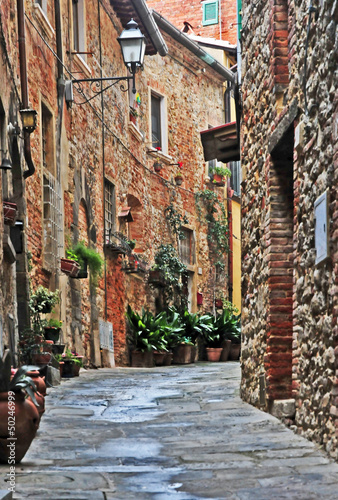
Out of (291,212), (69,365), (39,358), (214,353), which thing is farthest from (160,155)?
(291,212)

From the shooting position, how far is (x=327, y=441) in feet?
16.4

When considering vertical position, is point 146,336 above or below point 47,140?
below

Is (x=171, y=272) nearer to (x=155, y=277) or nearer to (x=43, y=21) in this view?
(x=155, y=277)

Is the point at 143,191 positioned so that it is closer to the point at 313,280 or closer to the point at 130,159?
the point at 130,159

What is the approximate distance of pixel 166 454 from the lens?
202 inches

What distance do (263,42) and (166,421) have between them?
3286mm

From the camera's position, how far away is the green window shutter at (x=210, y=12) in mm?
23547

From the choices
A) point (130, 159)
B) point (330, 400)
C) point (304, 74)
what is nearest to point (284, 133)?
point (304, 74)

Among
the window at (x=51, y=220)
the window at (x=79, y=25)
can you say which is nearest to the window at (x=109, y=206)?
the window at (x=79, y=25)

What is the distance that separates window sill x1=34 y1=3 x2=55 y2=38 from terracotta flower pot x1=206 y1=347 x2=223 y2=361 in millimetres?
7459

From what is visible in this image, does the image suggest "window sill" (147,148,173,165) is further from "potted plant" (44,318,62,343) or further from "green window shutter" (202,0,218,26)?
"potted plant" (44,318,62,343)

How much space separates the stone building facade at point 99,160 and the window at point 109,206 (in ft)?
0.06

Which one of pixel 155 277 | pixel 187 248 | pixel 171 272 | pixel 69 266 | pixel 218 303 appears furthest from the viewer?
pixel 218 303

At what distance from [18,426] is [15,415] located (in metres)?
0.06
